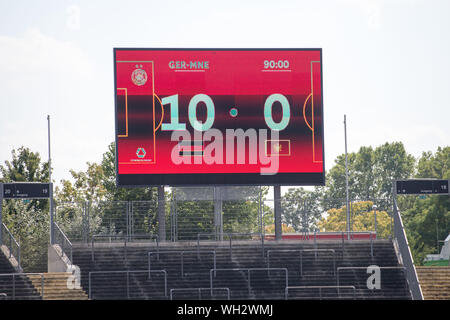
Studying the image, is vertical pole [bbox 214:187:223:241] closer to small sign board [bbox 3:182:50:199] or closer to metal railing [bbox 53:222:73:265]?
metal railing [bbox 53:222:73:265]

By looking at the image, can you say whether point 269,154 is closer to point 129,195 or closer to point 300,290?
point 300,290

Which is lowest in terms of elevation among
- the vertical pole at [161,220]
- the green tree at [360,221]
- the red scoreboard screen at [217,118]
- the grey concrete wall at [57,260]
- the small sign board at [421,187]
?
the green tree at [360,221]

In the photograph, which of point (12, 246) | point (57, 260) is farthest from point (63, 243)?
point (12, 246)

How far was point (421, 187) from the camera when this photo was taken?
30.0 metres

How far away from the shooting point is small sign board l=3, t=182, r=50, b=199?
2975 centimetres

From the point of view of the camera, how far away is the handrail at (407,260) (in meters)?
25.8

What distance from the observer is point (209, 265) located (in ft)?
93.5

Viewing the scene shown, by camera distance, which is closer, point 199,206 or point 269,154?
point 269,154

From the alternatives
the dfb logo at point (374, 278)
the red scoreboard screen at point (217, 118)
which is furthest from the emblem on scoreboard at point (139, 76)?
the dfb logo at point (374, 278)

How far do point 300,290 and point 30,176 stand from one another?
40.9 metres

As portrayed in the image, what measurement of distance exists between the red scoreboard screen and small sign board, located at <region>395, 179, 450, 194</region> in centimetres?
291

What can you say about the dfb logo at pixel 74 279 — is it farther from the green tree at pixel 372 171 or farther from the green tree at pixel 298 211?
the green tree at pixel 372 171

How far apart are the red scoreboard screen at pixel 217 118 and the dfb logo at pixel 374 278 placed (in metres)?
3.93
